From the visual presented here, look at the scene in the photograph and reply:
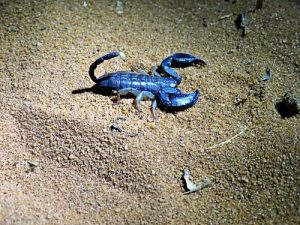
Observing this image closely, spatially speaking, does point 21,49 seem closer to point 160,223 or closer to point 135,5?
point 135,5

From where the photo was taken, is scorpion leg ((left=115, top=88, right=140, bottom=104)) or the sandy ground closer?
the sandy ground

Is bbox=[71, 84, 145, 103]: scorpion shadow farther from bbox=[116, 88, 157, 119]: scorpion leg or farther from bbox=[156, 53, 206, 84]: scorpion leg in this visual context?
bbox=[156, 53, 206, 84]: scorpion leg

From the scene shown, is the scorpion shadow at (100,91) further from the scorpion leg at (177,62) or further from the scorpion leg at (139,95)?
the scorpion leg at (177,62)

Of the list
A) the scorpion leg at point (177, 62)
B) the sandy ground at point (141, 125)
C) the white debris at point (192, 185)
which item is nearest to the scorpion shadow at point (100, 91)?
the sandy ground at point (141, 125)

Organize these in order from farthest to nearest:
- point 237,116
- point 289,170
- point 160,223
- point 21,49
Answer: point 21,49, point 237,116, point 289,170, point 160,223

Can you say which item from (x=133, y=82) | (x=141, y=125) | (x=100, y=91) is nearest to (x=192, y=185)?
(x=141, y=125)

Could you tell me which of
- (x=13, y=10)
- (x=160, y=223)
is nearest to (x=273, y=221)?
(x=160, y=223)

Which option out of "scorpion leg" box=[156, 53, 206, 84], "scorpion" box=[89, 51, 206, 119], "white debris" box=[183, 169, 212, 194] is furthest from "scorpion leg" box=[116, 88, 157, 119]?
"white debris" box=[183, 169, 212, 194]
